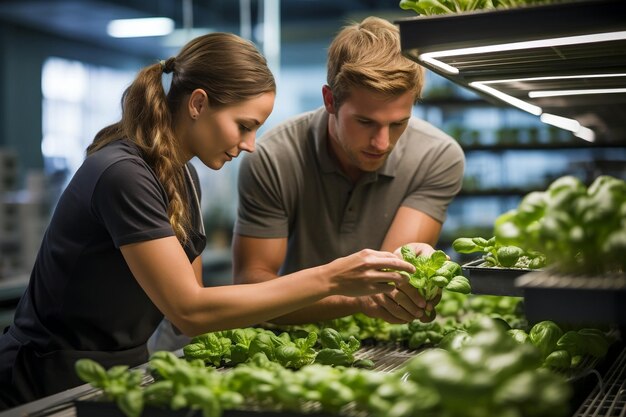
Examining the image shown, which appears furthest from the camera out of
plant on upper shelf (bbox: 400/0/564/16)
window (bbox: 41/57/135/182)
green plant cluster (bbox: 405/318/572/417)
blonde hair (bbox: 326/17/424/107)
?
window (bbox: 41/57/135/182)

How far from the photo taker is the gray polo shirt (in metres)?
2.67

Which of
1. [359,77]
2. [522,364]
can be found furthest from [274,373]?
[359,77]

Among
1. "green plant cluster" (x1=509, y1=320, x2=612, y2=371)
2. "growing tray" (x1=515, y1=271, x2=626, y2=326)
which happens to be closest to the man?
"green plant cluster" (x1=509, y1=320, x2=612, y2=371)

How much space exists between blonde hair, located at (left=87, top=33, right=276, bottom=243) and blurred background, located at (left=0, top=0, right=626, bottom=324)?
13.5 feet

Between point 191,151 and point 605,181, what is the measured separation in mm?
1149

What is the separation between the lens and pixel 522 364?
113cm

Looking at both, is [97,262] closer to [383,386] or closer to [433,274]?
[433,274]

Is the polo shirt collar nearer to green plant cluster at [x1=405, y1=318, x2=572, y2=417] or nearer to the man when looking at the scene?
the man

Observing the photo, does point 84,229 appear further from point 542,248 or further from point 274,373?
point 542,248

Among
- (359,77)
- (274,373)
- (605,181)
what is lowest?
(274,373)

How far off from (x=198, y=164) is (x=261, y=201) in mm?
6162

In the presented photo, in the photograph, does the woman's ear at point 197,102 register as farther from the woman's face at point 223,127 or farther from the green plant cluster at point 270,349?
the green plant cluster at point 270,349

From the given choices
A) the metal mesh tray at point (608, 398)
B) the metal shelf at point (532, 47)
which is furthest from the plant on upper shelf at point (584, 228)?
the metal mesh tray at point (608, 398)

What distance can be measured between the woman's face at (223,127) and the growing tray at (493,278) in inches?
28.3
